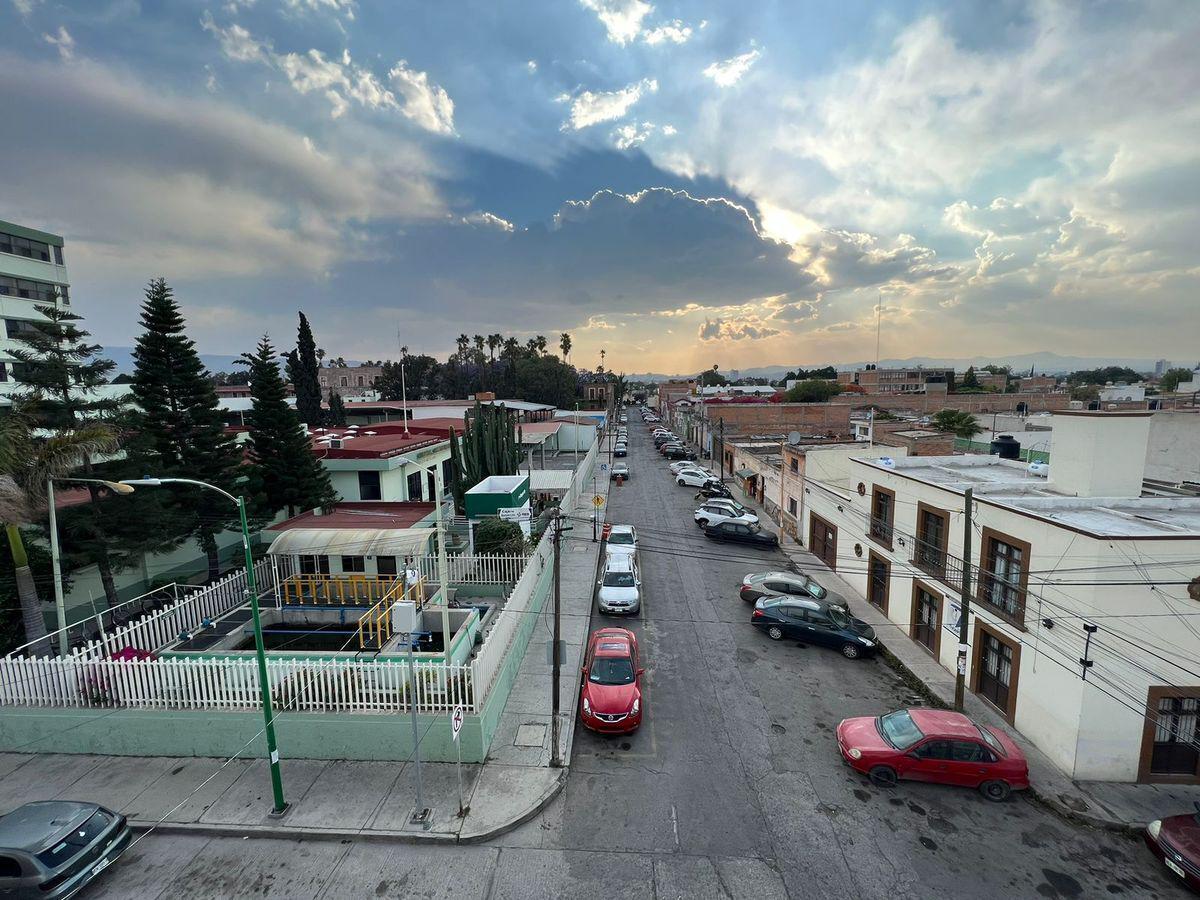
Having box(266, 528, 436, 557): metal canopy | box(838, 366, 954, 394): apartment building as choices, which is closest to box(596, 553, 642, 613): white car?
box(266, 528, 436, 557): metal canopy

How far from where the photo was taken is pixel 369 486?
24.6 metres

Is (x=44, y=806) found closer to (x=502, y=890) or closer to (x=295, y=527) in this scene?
(x=502, y=890)

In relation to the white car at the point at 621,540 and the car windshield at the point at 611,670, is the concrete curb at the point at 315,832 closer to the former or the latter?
the car windshield at the point at 611,670

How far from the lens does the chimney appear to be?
1364 centimetres

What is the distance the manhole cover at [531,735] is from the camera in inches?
451

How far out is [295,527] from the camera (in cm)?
1959

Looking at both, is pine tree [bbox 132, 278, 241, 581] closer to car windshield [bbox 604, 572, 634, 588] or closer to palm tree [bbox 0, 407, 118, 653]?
palm tree [bbox 0, 407, 118, 653]

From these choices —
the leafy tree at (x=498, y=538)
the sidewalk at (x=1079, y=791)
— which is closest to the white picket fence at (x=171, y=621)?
the leafy tree at (x=498, y=538)

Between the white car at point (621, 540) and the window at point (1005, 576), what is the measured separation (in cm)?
1259

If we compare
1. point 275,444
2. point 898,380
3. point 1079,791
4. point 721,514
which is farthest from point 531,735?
point 898,380

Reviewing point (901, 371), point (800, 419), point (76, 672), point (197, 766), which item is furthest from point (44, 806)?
point (901, 371)

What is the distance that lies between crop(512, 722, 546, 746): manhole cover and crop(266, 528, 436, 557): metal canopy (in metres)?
7.65

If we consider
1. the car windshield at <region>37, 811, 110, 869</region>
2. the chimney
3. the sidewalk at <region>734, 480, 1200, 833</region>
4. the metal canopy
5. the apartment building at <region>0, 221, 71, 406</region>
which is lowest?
the sidewalk at <region>734, 480, 1200, 833</region>

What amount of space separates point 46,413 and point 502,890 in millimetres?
16652
